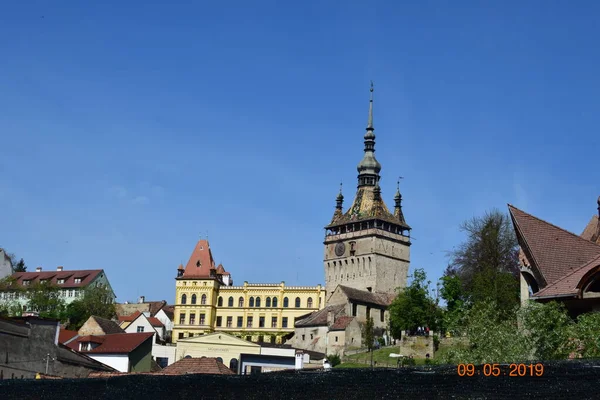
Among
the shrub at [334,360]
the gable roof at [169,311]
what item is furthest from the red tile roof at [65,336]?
the gable roof at [169,311]

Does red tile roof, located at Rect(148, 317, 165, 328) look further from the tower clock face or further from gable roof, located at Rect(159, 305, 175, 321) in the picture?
the tower clock face

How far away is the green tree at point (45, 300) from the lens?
113 m

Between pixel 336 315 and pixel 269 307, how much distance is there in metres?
30.1

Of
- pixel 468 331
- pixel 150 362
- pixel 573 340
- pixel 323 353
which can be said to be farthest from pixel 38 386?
pixel 323 353

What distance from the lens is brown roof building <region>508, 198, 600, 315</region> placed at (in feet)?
80.3

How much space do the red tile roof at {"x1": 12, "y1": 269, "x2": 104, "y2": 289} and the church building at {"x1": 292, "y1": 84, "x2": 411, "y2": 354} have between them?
34.0m

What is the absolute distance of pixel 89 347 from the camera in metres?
59.3

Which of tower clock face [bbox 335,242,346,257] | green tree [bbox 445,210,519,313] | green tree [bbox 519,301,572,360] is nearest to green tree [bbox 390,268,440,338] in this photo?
green tree [bbox 445,210,519,313]

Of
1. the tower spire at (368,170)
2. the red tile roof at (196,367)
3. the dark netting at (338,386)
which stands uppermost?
the tower spire at (368,170)

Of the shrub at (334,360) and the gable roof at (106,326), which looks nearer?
the gable roof at (106,326)

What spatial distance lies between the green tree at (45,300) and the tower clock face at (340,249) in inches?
1434

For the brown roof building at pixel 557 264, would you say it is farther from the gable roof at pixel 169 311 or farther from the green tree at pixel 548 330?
the gable roof at pixel 169 311

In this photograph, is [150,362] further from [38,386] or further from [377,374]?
[377,374]

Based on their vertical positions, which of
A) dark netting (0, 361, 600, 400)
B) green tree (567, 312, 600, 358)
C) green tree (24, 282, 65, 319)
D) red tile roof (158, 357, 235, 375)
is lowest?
dark netting (0, 361, 600, 400)
